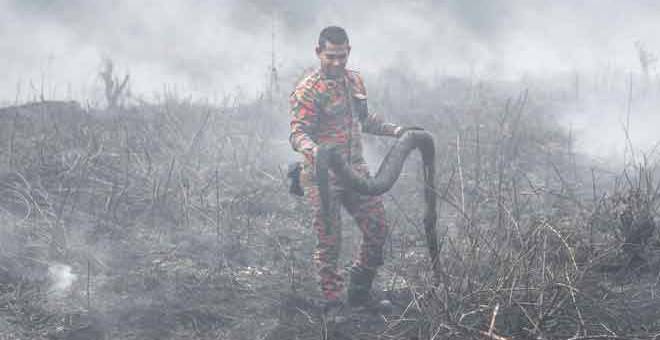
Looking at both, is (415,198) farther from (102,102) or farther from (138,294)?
(102,102)

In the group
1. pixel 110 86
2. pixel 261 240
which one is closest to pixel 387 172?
pixel 261 240

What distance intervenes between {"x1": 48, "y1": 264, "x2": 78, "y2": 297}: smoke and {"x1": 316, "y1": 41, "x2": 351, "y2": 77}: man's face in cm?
257

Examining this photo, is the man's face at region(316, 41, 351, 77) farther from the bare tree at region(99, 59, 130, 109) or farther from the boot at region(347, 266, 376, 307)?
the bare tree at region(99, 59, 130, 109)

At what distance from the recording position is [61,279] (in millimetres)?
5078

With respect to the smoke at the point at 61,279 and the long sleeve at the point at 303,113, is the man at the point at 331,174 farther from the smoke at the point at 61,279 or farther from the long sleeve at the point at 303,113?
the smoke at the point at 61,279

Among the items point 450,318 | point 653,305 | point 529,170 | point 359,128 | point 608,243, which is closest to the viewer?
point 450,318

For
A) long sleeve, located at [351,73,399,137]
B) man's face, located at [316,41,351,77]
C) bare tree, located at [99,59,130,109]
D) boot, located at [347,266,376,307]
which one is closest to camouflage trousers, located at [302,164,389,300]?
boot, located at [347,266,376,307]

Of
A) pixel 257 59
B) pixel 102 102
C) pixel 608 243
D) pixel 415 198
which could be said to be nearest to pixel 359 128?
pixel 608 243

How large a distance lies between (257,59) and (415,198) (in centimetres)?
1094

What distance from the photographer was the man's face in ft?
14.6

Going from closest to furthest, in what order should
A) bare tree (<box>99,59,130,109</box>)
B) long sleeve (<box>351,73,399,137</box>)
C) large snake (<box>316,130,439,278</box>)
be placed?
large snake (<box>316,130,439,278</box>) → long sleeve (<box>351,73,399,137</box>) → bare tree (<box>99,59,130,109</box>)

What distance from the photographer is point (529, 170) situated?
28.6ft

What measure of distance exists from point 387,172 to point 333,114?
74cm

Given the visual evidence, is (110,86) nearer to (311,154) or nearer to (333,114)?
(333,114)
